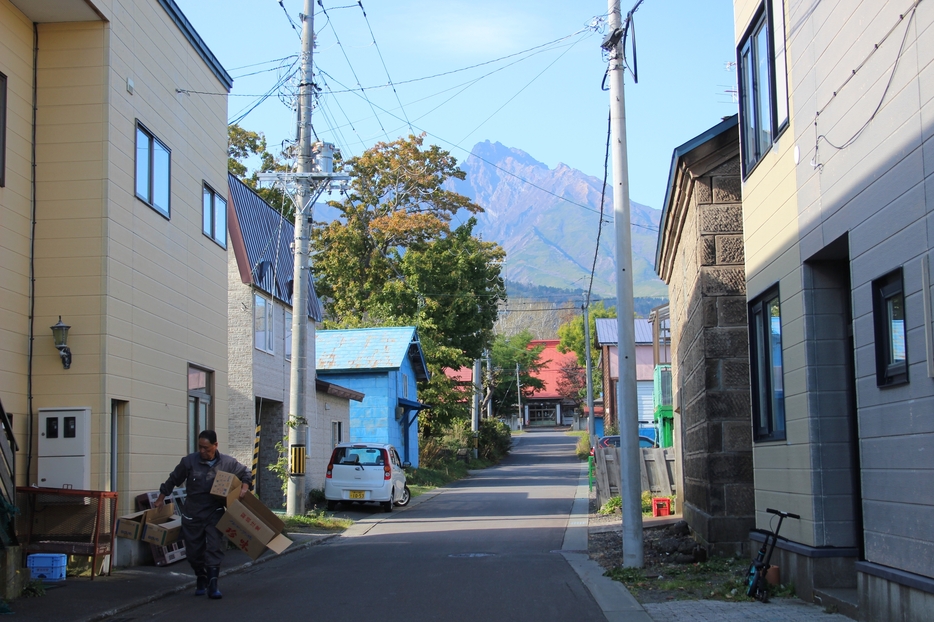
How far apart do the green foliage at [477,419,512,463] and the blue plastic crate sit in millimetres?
40293

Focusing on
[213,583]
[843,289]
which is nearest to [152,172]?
[213,583]

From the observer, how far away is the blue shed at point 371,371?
109 ft

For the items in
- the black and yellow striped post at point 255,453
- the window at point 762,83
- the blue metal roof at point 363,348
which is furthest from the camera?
the blue metal roof at point 363,348

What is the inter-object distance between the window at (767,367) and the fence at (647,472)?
9.77 meters

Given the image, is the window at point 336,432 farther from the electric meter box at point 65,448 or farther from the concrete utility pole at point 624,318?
the concrete utility pole at point 624,318

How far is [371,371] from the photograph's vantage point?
33156mm

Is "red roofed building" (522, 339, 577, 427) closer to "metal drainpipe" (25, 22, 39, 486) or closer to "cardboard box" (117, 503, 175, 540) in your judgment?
"cardboard box" (117, 503, 175, 540)

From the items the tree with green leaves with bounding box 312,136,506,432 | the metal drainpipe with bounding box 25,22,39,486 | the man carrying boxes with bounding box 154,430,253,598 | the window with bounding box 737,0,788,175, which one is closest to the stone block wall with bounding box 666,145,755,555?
the window with bounding box 737,0,788,175

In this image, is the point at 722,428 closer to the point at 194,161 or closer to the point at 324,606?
the point at 324,606

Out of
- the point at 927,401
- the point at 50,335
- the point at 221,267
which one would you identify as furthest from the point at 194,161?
the point at 927,401

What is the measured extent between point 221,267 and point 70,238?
5.07 metres

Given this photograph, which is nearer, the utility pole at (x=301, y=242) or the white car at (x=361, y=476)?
the utility pole at (x=301, y=242)

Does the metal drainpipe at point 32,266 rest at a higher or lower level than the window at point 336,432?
higher

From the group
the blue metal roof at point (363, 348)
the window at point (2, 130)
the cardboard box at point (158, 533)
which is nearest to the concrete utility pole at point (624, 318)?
the cardboard box at point (158, 533)
